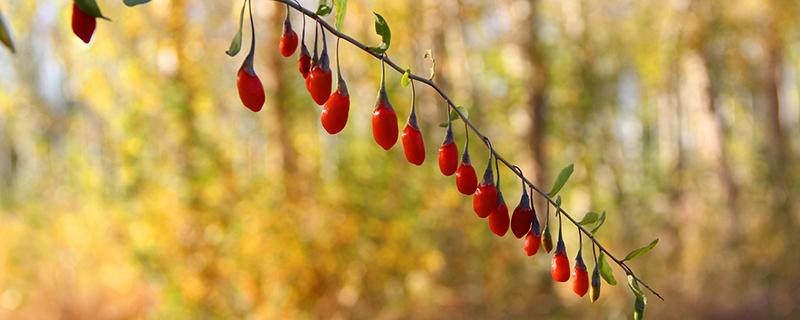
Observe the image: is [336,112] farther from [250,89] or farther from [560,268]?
[560,268]

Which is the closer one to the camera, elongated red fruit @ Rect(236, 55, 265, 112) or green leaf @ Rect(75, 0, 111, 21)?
green leaf @ Rect(75, 0, 111, 21)

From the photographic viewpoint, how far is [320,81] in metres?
1.11

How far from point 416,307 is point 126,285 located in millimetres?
2154

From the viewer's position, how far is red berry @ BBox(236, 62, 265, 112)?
3.54 ft

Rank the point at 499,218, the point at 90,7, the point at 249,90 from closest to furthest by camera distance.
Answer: the point at 90,7, the point at 249,90, the point at 499,218

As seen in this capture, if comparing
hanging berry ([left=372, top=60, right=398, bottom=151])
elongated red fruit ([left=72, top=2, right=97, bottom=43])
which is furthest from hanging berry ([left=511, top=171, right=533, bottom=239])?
elongated red fruit ([left=72, top=2, right=97, bottom=43])

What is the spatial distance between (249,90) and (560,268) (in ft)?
1.61

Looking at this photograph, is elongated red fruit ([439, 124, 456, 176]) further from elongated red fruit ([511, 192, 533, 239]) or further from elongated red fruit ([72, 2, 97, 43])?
elongated red fruit ([72, 2, 97, 43])

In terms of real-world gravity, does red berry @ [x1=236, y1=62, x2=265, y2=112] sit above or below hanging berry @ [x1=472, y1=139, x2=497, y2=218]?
below

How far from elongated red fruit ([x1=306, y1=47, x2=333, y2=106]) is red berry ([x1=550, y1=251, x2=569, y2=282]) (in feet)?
1.30

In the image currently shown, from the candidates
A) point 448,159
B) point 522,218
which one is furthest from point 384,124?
point 522,218

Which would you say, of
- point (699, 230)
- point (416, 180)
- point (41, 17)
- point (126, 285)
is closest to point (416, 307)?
point (416, 180)

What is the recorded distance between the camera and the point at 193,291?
452 cm

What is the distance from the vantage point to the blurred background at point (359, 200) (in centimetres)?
452
